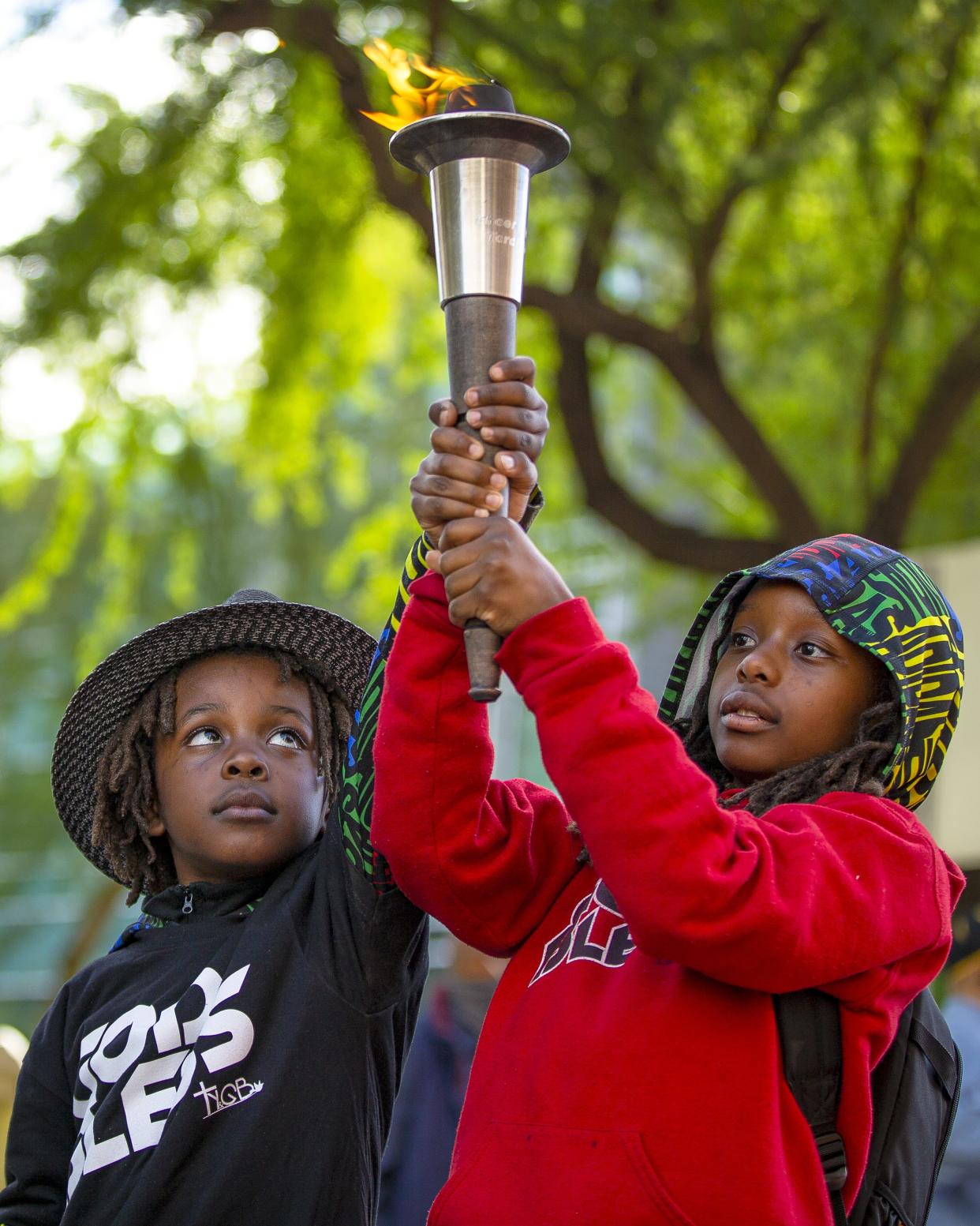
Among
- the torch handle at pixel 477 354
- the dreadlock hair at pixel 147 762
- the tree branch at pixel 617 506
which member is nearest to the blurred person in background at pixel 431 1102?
the dreadlock hair at pixel 147 762

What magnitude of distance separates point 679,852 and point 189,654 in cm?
122

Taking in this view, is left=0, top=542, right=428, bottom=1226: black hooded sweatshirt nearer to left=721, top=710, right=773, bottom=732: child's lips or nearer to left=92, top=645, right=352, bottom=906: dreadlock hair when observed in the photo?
left=92, top=645, right=352, bottom=906: dreadlock hair

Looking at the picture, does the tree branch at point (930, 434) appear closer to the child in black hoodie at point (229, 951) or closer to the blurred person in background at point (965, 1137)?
the blurred person in background at point (965, 1137)

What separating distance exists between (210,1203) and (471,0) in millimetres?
5089

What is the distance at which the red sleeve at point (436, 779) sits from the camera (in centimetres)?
222

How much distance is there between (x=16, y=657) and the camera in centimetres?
1570

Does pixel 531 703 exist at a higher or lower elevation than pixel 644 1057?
higher

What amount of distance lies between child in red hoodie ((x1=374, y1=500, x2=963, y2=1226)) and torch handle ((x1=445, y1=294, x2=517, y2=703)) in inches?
1.0

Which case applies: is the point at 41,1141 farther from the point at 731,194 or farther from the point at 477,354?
the point at 731,194

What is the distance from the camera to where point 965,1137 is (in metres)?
4.84

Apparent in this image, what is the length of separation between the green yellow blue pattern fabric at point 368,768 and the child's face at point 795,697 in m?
0.50

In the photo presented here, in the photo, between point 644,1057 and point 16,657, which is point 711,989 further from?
point 16,657

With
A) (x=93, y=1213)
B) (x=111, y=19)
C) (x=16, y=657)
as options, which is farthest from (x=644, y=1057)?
(x=16, y=657)

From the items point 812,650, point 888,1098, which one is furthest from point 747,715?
point 888,1098
